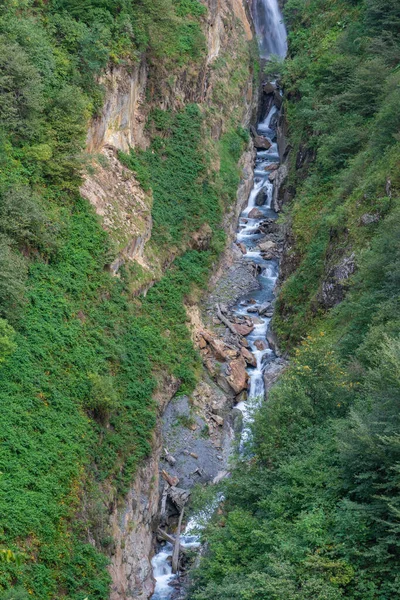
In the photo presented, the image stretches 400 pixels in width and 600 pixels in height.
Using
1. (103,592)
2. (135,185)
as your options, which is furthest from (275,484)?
Answer: (135,185)

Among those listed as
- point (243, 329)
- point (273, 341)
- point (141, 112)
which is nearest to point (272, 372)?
point (273, 341)

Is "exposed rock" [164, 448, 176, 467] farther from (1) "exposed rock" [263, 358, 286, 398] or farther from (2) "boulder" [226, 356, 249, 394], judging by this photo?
(1) "exposed rock" [263, 358, 286, 398]

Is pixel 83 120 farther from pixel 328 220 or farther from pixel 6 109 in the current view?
pixel 328 220

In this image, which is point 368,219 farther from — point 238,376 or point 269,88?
point 269,88

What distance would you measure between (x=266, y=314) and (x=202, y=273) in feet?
14.0

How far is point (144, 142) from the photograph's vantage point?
33781 mm

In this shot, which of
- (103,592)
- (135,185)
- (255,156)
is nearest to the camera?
(103,592)

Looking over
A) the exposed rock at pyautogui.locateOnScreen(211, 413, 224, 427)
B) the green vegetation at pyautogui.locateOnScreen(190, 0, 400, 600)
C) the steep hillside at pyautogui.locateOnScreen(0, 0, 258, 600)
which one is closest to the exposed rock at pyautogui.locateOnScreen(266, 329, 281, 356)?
the green vegetation at pyautogui.locateOnScreen(190, 0, 400, 600)

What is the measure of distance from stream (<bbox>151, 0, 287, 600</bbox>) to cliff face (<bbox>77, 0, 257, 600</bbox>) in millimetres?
719

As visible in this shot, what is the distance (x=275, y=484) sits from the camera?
17.2 meters

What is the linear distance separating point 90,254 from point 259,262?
51.3 ft

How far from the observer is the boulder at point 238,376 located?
29.9 m

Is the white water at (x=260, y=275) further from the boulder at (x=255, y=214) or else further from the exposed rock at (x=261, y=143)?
the exposed rock at (x=261, y=143)

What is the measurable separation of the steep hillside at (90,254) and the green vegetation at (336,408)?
453 cm
